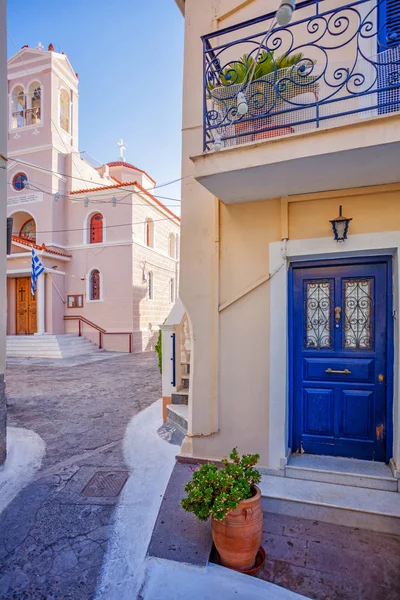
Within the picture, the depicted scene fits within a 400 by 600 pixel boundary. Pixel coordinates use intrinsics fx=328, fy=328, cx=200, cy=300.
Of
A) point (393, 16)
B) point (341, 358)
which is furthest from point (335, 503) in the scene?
point (393, 16)

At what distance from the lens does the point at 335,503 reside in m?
2.88

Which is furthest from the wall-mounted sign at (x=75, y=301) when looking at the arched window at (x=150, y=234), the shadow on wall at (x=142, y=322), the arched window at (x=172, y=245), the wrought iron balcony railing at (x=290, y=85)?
the wrought iron balcony railing at (x=290, y=85)

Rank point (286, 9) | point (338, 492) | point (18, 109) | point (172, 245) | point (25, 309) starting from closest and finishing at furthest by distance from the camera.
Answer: point (286, 9) → point (338, 492) → point (25, 309) → point (18, 109) → point (172, 245)

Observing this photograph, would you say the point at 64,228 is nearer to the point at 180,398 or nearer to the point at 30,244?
the point at 30,244

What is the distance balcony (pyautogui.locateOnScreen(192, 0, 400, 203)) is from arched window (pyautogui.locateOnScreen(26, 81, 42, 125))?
15.8 metres

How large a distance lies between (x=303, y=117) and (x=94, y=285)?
14212 millimetres

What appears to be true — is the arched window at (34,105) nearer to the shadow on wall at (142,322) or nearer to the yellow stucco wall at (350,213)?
the shadow on wall at (142,322)

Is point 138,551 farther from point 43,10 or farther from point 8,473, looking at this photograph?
point 43,10

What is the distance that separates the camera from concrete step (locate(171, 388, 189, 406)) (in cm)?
468

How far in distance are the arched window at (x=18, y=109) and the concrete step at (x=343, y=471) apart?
1887 cm

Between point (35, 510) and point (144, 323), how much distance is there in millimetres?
13216

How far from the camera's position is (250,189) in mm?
3244

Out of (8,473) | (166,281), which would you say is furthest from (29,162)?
(8,473)

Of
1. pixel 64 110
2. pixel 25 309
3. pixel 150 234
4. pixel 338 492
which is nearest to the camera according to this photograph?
pixel 338 492
